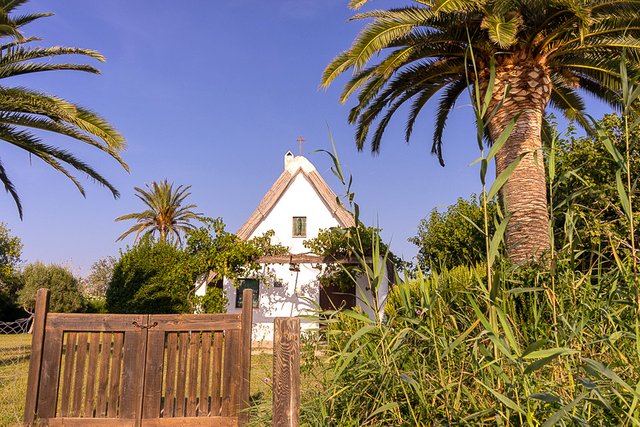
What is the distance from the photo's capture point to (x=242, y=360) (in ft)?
19.5

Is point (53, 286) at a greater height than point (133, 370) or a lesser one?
greater

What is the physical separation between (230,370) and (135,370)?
1.13 metres

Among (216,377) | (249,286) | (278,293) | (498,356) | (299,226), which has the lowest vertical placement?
(216,377)

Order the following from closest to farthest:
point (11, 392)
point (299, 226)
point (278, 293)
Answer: point (11, 392) → point (278, 293) → point (299, 226)

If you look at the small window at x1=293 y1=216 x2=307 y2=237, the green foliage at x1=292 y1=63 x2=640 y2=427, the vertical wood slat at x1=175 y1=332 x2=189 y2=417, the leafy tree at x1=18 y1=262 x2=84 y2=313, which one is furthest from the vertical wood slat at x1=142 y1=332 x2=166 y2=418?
the leafy tree at x1=18 y1=262 x2=84 y2=313

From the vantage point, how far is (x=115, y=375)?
584 centimetres

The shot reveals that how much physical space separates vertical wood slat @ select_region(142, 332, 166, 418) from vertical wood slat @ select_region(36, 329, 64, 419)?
106 cm

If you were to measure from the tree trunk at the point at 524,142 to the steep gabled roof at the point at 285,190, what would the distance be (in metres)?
8.86

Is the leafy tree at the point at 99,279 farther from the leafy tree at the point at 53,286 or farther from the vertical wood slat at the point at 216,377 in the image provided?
the vertical wood slat at the point at 216,377

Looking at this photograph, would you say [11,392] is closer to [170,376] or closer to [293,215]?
[170,376]

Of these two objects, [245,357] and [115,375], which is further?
[245,357]

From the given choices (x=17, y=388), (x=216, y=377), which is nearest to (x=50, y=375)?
(x=216, y=377)

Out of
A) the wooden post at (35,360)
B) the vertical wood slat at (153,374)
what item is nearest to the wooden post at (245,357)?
the vertical wood slat at (153,374)

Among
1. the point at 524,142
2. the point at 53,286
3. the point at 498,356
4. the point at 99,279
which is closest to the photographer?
the point at 498,356
